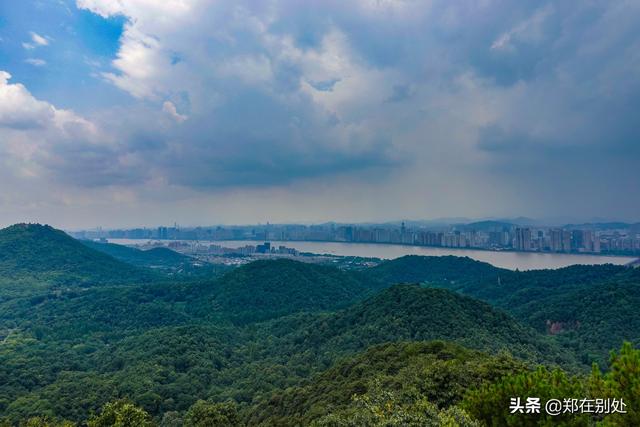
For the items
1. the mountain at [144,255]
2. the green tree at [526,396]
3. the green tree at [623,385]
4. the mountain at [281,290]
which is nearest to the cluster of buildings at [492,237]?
the mountain at [144,255]

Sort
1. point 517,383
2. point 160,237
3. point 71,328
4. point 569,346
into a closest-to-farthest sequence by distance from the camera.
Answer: point 517,383 → point 569,346 → point 71,328 → point 160,237

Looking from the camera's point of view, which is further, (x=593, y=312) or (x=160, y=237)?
(x=160, y=237)

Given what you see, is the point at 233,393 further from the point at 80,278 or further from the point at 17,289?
the point at 80,278

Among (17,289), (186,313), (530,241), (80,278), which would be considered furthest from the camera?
(530,241)

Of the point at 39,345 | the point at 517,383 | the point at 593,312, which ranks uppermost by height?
the point at 517,383

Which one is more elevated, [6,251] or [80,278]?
[6,251]

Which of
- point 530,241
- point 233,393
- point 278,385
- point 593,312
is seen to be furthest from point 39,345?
point 530,241

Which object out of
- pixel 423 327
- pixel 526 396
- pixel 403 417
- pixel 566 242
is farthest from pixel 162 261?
pixel 526 396

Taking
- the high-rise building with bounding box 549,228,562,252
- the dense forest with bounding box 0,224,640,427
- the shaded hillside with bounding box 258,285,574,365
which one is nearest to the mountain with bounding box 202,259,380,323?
the dense forest with bounding box 0,224,640,427
